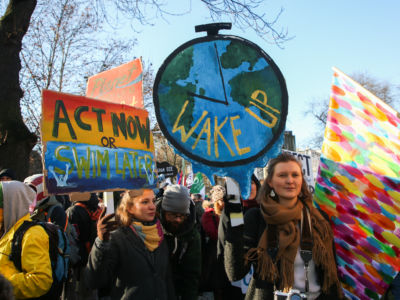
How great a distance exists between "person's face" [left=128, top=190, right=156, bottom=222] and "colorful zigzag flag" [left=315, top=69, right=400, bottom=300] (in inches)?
51.5

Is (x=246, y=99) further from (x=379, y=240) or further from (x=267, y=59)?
(x=379, y=240)

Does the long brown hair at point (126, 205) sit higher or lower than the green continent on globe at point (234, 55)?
lower

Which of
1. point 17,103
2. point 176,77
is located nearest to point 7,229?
point 176,77

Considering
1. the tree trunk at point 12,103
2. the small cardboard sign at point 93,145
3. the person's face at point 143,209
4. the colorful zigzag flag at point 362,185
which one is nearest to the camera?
the colorful zigzag flag at point 362,185

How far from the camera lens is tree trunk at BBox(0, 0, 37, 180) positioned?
19.5 ft

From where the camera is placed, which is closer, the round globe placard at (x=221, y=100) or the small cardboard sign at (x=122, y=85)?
the round globe placard at (x=221, y=100)

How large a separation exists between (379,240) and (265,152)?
0.91 m

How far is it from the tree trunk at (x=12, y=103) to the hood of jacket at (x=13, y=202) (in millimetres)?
3724

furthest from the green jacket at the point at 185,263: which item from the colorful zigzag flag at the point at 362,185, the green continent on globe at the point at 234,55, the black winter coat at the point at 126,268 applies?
the green continent on globe at the point at 234,55

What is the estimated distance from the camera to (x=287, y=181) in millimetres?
2357

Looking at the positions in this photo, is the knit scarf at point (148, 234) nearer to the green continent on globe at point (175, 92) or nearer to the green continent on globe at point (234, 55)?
the green continent on globe at point (175, 92)

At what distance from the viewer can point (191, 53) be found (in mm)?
2234

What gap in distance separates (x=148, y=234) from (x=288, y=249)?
1.19m

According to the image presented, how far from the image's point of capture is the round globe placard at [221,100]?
2.19m
